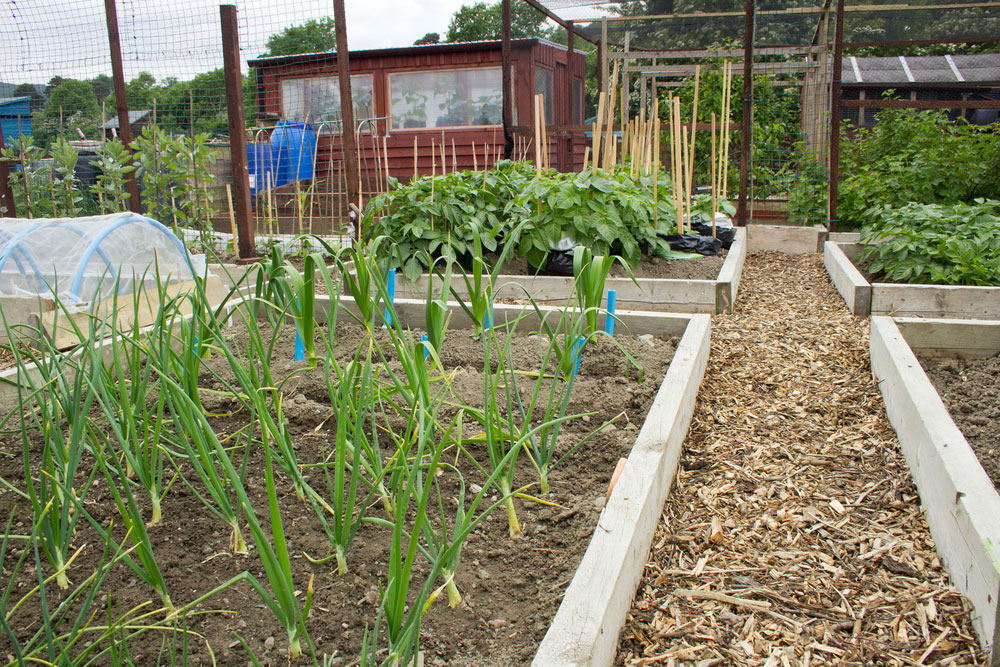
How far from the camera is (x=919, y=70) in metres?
14.6

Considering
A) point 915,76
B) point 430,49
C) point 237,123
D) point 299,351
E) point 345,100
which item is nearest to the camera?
point 299,351

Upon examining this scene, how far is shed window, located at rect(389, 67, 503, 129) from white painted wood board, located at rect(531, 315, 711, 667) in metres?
9.22

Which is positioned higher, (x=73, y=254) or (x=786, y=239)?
(x=73, y=254)

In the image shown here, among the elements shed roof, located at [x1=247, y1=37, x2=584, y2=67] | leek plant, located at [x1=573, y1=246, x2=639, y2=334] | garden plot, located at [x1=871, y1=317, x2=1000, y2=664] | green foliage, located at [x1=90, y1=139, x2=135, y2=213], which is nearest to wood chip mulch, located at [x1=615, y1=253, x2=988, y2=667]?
garden plot, located at [x1=871, y1=317, x2=1000, y2=664]

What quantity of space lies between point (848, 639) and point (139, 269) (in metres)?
3.36

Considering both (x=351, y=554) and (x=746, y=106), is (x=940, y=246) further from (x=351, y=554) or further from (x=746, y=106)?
(x=351, y=554)

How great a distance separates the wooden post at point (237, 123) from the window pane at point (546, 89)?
6.33m

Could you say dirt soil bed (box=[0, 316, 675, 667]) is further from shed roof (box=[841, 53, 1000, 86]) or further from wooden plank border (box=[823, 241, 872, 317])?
shed roof (box=[841, 53, 1000, 86])

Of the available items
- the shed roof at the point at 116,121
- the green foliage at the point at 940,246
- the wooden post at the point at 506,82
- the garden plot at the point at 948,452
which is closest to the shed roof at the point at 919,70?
the wooden post at the point at 506,82

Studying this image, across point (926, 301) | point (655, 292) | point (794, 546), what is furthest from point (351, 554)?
point (926, 301)

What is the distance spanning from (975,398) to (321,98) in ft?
34.1

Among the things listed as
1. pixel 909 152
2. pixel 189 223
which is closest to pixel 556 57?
pixel 909 152

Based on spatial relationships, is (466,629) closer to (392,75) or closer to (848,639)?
(848,639)

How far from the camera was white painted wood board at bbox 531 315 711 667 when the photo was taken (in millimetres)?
1078
